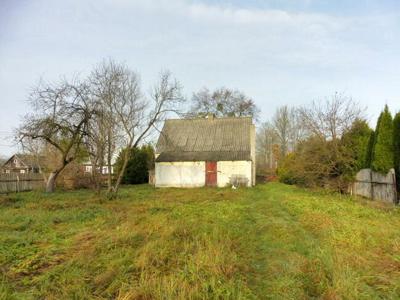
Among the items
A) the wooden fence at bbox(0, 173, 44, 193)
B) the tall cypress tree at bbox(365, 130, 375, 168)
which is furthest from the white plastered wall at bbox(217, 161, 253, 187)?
the wooden fence at bbox(0, 173, 44, 193)

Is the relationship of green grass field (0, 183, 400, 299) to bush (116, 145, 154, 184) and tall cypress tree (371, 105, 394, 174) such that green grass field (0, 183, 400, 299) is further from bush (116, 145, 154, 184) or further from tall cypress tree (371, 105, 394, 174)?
bush (116, 145, 154, 184)

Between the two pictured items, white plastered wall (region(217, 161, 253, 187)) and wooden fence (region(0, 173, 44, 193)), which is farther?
white plastered wall (region(217, 161, 253, 187))

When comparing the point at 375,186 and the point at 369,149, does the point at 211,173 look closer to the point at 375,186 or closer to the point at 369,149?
the point at 369,149

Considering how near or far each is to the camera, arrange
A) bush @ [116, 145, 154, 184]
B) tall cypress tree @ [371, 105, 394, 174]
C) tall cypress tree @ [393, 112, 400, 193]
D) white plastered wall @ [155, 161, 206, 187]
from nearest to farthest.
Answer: tall cypress tree @ [393, 112, 400, 193] < tall cypress tree @ [371, 105, 394, 174] < white plastered wall @ [155, 161, 206, 187] < bush @ [116, 145, 154, 184]

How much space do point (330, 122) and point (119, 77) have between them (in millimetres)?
13956

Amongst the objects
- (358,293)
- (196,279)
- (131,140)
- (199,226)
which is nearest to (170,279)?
(196,279)

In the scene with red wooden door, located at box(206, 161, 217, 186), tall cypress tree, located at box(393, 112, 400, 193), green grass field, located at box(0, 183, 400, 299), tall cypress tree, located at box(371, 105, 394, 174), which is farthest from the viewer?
red wooden door, located at box(206, 161, 217, 186)

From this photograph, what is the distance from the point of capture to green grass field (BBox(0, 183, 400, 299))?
15.1ft

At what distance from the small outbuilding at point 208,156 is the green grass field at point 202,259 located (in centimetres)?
1834

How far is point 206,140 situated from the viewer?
31469mm

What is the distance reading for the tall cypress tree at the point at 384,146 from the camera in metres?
14.5

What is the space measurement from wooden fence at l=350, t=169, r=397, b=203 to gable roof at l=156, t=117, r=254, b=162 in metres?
11.0

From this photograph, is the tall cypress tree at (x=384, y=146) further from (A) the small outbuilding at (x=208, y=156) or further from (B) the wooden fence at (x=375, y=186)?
(A) the small outbuilding at (x=208, y=156)

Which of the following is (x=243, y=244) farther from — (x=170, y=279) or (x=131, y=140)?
(x=131, y=140)
